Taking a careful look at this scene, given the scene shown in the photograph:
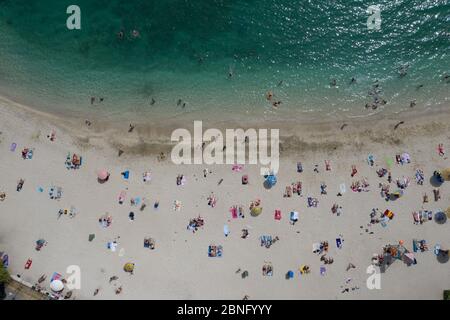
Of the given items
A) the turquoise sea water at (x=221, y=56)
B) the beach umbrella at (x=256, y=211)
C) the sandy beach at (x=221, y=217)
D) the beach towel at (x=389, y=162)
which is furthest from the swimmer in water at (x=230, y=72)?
the beach towel at (x=389, y=162)

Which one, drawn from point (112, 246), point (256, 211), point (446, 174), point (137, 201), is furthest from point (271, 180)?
point (446, 174)

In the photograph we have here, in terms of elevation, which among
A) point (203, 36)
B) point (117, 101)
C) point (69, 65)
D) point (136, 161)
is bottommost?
point (136, 161)

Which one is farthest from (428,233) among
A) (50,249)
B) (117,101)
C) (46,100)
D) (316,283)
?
(46,100)

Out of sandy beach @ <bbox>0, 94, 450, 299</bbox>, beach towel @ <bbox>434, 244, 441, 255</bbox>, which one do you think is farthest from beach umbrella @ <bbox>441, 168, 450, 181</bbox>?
beach towel @ <bbox>434, 244, 441, 255</bbox>

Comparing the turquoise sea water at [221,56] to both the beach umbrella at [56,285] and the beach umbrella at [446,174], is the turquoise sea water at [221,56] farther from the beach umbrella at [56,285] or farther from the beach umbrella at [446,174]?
the beach umbrella at [56,285]

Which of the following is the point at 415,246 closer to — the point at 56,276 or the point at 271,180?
the point at 271,180
